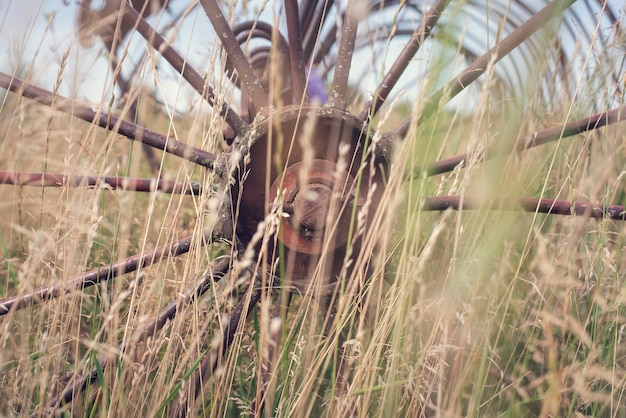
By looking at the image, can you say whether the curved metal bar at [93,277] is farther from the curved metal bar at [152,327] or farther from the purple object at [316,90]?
the purple object at [316,90]

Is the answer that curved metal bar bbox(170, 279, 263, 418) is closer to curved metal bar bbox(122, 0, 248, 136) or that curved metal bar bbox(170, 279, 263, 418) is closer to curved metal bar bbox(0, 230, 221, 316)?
curved metal bar bbox(0, 230, 221, 316)

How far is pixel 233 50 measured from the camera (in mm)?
1438

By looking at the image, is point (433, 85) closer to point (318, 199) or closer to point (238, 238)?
point (318, 199)

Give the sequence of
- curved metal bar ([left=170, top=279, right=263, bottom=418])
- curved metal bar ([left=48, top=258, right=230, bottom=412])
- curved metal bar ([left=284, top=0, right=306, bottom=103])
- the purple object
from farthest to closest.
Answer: the purple object, curved metal bar ([left=284, top=0, right=306, bottom=103]), curved metal bar ([left=170, top=279, right=263, bottom=418]), curved metal bar ([left=48, top=258, right=230, bottom=412])

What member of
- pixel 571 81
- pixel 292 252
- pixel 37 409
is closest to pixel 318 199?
pixel 292 252

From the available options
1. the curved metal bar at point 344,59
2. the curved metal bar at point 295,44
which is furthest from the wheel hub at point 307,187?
the curved metal bar at point 295,44

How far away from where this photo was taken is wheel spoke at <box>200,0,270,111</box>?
1.42m

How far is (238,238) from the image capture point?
137 centimetres

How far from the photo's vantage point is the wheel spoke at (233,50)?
142 centimetres

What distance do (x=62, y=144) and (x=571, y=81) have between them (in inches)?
Answer: 99.0

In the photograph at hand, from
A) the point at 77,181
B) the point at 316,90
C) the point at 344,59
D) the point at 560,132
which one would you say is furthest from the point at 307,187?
the point at 560,132

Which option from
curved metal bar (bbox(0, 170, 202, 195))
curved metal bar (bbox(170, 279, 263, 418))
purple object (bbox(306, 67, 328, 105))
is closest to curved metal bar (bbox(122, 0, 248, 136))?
curved metal bar (bbox(0, 170, 202, 195))

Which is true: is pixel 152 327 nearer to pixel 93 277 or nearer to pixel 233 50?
pixel 93 277

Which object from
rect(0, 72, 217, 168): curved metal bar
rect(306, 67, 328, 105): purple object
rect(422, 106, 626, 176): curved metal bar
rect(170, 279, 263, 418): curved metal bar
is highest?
rect(306, 67, 328, 105): purple object
